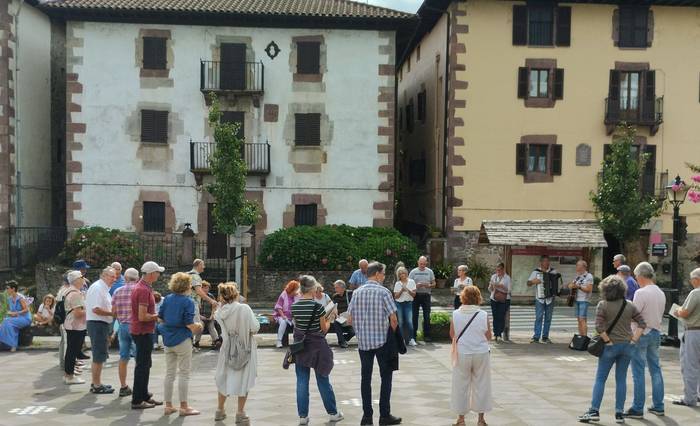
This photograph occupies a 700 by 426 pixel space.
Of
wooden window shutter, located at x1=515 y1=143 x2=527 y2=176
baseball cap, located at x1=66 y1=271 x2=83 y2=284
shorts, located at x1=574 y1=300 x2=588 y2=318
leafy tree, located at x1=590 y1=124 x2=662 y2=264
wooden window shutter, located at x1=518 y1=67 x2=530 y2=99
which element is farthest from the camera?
wooden window shutter, located at x1=515 y1=143 x2=527 y2=176

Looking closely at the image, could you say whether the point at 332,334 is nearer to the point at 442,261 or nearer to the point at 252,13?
the point at 442,261

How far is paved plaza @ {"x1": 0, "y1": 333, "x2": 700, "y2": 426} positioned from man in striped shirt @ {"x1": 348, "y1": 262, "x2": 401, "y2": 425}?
0.49m

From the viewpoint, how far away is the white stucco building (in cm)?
2878

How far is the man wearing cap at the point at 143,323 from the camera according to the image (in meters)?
10.6

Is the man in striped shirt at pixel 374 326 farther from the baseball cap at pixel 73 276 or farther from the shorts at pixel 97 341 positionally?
the baseball cap at pixel 73 276

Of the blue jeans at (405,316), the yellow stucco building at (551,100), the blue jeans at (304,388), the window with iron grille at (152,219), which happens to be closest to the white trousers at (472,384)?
the blue jeans at (304,388)

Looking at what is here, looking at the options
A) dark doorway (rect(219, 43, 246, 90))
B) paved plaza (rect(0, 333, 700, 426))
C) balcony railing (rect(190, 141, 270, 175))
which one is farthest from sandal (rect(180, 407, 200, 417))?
dark doorway (rect(219, 43, 246, 90))

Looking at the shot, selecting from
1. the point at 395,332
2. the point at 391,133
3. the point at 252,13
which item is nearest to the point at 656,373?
the point at 395,332

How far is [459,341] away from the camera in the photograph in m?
9.75

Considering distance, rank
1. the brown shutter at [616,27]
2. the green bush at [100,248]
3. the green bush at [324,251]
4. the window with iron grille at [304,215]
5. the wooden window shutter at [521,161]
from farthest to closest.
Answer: the window with iron grille at [304,215], the brown shutter at [616,27], the wooden window shutter at [521,161], the green bush at [324,251], the green bush at [100,248]

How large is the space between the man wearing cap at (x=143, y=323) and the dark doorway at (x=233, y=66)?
18.9 meters

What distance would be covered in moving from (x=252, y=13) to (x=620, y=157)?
1419 centimetres

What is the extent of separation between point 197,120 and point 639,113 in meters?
16.6

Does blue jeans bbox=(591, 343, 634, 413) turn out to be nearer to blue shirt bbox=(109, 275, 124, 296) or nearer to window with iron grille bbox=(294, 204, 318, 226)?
blue shirt bbox=(109, 275, 124, 296)
